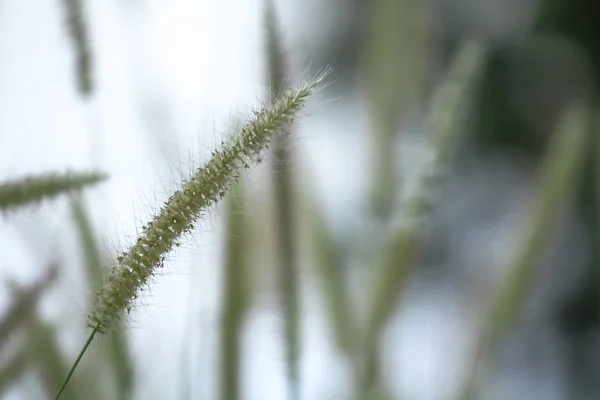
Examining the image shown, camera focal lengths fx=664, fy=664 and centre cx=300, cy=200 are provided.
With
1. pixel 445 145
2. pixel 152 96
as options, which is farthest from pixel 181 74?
pixel 445 145

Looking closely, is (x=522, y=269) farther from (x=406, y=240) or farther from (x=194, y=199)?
(x=194, y=199)

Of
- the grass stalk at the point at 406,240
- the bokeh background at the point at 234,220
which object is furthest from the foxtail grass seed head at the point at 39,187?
the grass stalk at the point at 406,240

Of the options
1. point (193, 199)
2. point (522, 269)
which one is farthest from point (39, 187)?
point (522, 269)

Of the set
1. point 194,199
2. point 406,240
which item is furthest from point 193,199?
point 406,240


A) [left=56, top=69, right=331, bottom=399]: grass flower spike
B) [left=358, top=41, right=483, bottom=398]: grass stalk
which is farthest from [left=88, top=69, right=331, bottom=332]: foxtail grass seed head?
[left=358, top=41, right=483, bottom=398]: grass stalk

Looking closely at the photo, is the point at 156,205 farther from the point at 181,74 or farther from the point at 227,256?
the point at 181,74

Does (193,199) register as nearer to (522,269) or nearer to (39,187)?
(39,187)

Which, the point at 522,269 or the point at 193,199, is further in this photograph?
the point at 522,269
